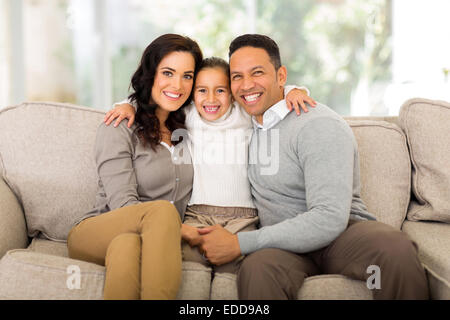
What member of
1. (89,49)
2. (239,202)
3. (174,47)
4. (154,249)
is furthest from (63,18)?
(154,249)

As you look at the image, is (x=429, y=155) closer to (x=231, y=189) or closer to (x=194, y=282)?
(x=231, y=189)

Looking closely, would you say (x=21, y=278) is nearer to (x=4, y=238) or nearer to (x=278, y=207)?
(x=4, y=238)

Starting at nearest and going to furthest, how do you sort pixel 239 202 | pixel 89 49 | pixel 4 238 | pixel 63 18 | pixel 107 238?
pixel 107 238 < pixel 4 238 < pixel 239 202 < pixel 63 18 < pixel 89 49

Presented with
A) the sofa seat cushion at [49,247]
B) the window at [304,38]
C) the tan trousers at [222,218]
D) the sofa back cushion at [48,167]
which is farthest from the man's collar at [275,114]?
the window at [304,38]

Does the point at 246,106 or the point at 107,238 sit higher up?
the point at 246,106

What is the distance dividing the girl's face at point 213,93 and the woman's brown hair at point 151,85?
0.08 meters

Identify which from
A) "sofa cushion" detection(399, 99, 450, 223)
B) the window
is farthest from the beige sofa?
the window

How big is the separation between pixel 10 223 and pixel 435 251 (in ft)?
4.88

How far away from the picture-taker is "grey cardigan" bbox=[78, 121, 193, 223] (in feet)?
5.28

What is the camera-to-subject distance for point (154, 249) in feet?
4.17

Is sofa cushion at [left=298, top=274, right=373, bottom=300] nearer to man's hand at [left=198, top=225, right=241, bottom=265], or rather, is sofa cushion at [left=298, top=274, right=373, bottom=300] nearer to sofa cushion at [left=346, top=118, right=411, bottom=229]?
man's hand at [left=198, top=225, right=241, bottom=265]

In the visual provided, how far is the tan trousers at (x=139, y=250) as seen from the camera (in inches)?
48.8

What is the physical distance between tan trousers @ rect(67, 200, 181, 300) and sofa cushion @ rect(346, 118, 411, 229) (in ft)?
2.74
